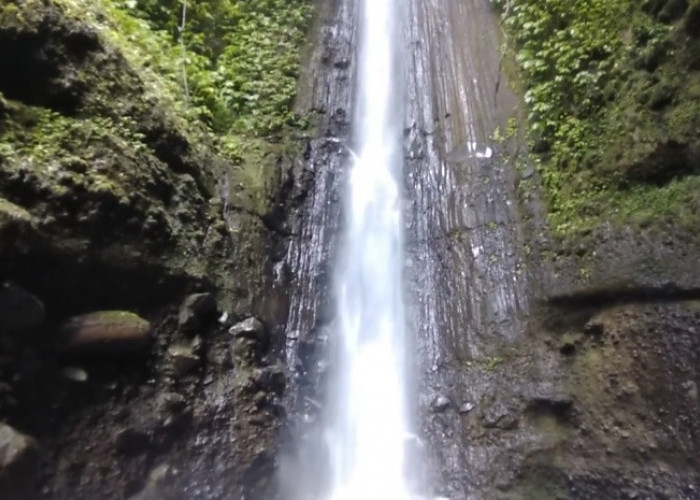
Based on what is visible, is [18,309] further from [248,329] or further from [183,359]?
[248,329]

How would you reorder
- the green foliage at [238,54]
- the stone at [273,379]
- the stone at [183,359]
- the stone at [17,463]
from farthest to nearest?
1. the green foliage at [238,54]
2. the stone at [273,379]
3. the stone at [183,359]
4. the stone at [17,463]

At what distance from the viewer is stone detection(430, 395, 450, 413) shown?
5.20m

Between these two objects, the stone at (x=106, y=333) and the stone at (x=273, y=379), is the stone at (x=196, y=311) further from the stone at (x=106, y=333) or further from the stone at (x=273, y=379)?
the stone at (x=273, y=379)

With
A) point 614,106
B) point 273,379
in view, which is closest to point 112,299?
point 273,379

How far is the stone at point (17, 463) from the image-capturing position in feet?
10.9

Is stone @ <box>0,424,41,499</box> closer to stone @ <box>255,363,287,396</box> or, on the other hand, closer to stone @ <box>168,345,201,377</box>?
stone @ <box>168,345,201,377</box>

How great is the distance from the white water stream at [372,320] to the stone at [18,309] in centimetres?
263

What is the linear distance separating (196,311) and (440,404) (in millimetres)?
2249

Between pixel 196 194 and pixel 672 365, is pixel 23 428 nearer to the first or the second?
pixel 196 194

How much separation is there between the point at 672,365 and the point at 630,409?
17.4 inches

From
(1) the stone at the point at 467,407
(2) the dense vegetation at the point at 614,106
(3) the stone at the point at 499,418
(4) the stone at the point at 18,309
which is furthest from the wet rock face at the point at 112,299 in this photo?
(2) the dense vegetation at the point at 614,106

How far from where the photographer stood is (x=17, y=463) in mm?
3375

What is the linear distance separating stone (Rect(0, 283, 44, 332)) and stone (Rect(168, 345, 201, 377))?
1.01 metres

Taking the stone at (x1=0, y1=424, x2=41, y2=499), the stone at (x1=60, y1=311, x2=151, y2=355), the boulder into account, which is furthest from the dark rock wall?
the stone at (x1=0, y1=424, x2=41, y2=499)
